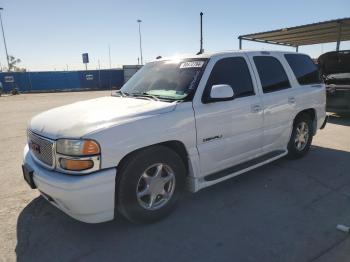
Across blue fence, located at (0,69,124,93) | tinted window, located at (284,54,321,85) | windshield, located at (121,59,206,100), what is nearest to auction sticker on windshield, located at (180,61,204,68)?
windshield, located at (121,59,206,100)

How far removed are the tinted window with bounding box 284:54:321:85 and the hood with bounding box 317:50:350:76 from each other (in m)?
4.58

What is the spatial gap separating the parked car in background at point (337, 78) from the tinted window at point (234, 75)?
561 centimetres

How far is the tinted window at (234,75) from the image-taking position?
3875 mm

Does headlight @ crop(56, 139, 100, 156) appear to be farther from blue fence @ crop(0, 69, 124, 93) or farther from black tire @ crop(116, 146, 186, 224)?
blue fence @ crop(0, 69, 124, 93)

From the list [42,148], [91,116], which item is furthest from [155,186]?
[42,148]

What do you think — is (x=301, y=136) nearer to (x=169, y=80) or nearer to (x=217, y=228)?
(x=169, y=80)

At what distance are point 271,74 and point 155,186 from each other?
2553 millimetres

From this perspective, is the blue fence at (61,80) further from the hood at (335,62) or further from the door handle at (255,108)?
the door handle at (255,108)

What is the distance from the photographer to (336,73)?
9.72 meters

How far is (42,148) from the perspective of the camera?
323 centimetres

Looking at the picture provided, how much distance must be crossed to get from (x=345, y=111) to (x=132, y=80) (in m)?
6.59

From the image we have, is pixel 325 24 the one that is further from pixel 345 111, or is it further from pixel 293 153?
pixel 293 153

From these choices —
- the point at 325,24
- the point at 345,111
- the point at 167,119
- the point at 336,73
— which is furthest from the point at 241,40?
the point at 167,119

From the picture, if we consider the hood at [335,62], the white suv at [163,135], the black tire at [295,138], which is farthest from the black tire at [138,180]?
the hood at [335,62]
